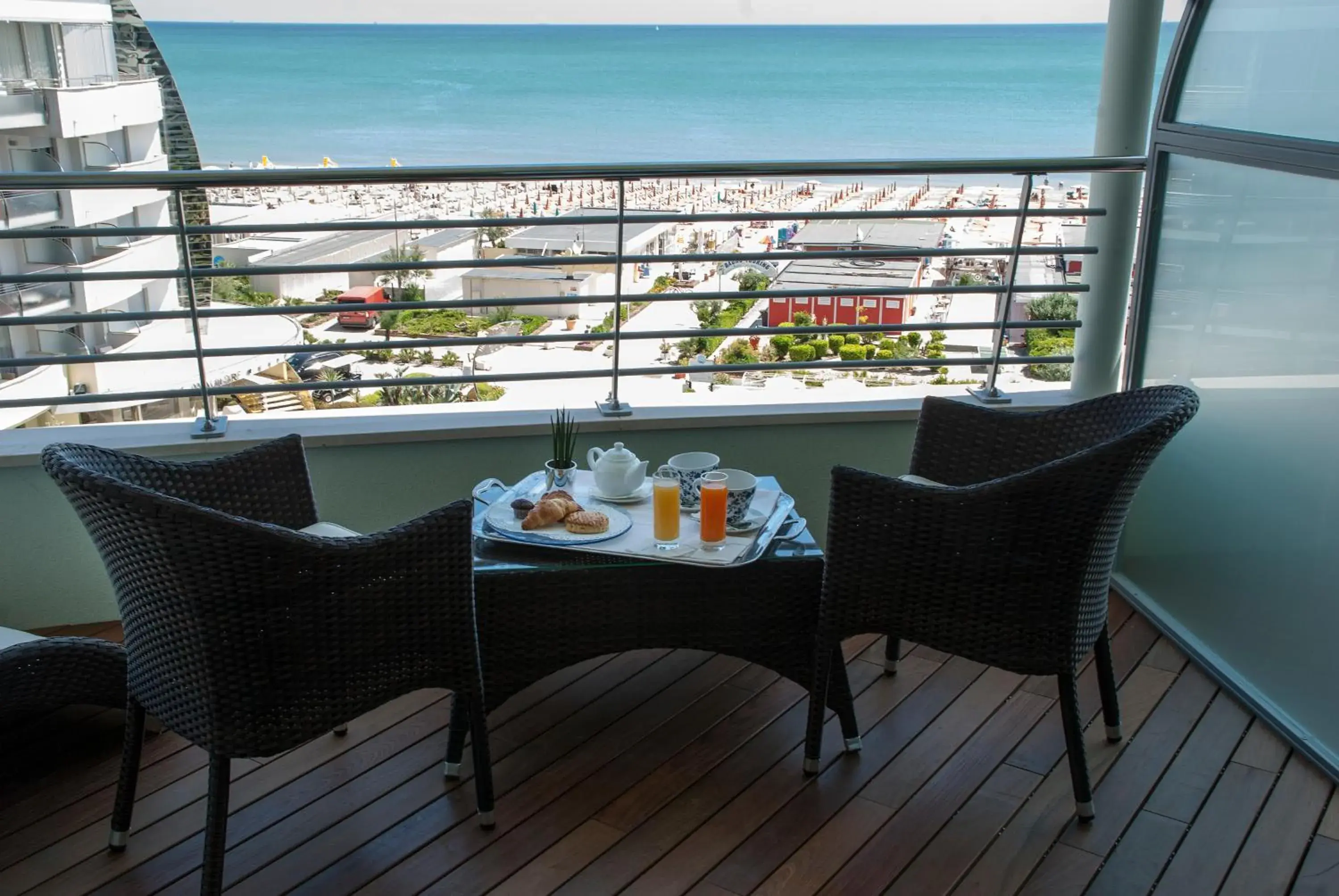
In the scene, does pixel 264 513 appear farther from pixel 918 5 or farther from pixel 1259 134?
pixel 918 5

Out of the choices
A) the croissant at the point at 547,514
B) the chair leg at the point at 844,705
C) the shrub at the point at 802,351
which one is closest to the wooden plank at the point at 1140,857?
the chair leg at the point at 844,705

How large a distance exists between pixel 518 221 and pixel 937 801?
6.09 feet

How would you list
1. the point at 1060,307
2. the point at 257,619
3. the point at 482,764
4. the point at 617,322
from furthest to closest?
the point at 1060,307, the point at 617,322, the point at 482,764, the point at 257,619

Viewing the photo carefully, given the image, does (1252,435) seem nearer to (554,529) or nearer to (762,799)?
(762,799)

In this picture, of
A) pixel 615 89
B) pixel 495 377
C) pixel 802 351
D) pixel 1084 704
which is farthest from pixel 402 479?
pixel 615 89

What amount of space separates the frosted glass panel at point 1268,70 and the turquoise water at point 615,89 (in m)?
39.0

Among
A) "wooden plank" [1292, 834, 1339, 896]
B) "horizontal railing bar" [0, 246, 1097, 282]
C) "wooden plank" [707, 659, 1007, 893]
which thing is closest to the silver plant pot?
"horizontal railing bar" [0, 246, 1097, 282]

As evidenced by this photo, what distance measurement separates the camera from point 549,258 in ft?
10.9

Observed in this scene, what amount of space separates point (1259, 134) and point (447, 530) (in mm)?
2215

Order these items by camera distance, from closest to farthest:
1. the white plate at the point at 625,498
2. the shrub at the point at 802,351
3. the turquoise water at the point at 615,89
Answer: the white plate at the point at 625,498
the shrub at the point at 802,351
the turquoise water at the point at 615,89

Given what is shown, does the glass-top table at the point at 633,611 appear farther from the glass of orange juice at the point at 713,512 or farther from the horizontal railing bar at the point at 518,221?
the horizontal railing bar at the point at 518,221

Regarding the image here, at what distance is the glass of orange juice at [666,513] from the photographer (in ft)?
8.25

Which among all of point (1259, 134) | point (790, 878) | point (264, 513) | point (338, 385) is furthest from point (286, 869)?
point (1259, 134)

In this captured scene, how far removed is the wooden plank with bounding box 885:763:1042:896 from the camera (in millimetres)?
2201
